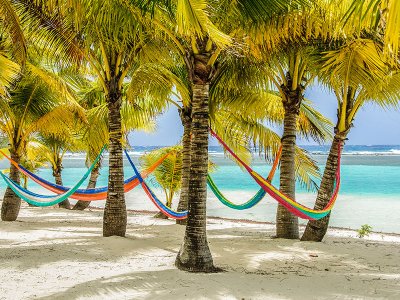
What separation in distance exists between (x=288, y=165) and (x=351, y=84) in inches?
56.0

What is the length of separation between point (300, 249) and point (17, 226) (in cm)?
411


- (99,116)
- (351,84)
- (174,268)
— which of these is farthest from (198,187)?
(99,116)

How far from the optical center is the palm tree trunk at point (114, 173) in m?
5.24

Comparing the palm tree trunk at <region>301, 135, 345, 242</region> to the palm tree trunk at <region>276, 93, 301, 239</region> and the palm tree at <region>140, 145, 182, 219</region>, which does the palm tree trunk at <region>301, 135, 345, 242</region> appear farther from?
the palm tree at <region>140, 145, 182, 219</region>

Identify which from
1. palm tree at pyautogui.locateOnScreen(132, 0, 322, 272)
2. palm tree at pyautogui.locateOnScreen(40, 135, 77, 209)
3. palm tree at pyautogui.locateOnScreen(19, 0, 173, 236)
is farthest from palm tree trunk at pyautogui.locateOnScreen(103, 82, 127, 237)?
palm tree at pyautogui.locateOnScreen(40, 135, 77, 209)

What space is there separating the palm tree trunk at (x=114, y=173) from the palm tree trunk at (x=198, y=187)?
1.80 m

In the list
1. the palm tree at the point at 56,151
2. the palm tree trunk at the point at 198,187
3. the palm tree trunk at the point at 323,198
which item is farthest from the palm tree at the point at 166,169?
the palm tree trunk at the point at 198,187

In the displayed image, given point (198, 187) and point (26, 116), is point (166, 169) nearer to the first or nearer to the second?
point (26, 116)

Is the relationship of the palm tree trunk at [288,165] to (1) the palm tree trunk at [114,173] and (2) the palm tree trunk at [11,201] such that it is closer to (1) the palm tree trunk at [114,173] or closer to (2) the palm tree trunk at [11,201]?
(1) the palm tree trunk at [114,173]

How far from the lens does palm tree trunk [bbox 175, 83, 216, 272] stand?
11.9ft

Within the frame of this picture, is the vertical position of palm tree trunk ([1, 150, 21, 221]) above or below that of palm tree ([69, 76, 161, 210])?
below

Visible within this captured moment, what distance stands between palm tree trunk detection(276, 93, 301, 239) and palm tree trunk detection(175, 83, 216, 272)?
218cm

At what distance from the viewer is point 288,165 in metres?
5.61

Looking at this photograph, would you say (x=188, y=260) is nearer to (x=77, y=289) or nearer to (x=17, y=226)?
(x=77, y=289)
